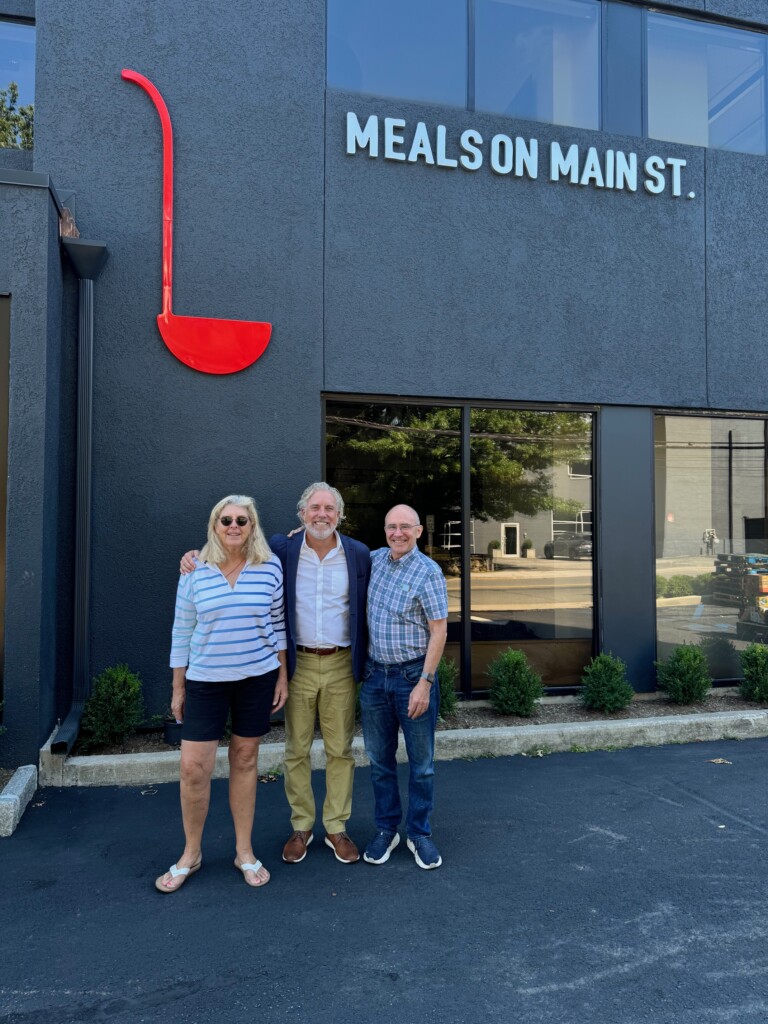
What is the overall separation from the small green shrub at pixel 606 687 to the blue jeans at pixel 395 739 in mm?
2856

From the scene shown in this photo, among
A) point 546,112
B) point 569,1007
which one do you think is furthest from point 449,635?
point 546,112

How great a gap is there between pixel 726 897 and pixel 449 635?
129 inches

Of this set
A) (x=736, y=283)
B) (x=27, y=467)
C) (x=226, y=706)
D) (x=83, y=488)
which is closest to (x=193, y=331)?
(x=83, y=488)

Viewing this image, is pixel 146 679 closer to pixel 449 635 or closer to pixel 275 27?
pixel 449 635

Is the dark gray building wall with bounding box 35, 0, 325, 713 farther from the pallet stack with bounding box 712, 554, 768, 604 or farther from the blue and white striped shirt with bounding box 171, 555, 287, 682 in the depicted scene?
the pallet stack with bounding box 712, 554, 768, 604

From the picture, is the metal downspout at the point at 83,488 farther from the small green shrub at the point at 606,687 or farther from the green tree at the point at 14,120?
the small green shrub at the point at 606,687

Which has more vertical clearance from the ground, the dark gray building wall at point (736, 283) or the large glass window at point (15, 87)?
the large glass window at point (15, 87)

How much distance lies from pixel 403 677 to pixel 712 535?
190 inches

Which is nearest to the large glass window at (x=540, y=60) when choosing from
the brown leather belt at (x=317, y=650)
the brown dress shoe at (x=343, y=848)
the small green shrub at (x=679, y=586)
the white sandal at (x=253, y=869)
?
the small green shrub at (x=679, y=586)

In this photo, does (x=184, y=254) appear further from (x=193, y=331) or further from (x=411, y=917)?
(x=411, y=917)

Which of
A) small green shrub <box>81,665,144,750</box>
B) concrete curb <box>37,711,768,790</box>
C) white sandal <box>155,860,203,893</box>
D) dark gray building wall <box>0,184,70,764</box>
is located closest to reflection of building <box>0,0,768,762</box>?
dark gray building wall <box>0,184,70,764</box>

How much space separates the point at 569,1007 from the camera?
2.75 m

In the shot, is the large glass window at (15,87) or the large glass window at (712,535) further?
the large glass window at (712,535)

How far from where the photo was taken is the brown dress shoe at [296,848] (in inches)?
152
